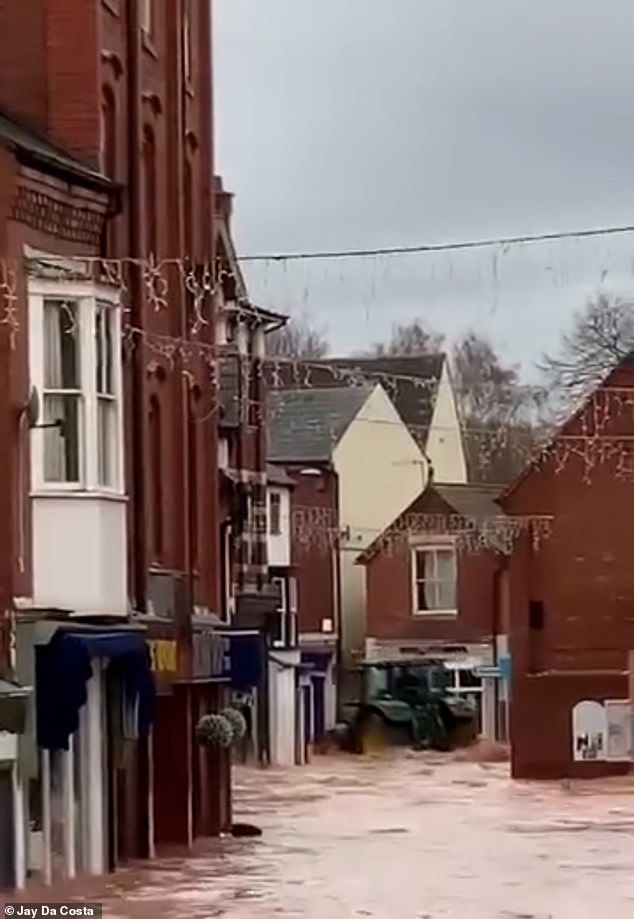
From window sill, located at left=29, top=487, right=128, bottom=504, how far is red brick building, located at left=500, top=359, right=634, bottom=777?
83.1ft

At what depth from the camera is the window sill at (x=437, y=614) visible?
6950 centimetres

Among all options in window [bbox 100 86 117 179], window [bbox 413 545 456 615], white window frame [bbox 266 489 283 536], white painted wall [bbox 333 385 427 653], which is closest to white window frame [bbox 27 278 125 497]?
window [bbox 100 86 117 179]

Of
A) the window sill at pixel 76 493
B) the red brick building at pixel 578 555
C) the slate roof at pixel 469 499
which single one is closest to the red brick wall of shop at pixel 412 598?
the slate roof at pixel 469 499

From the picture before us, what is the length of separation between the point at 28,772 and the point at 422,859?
6660 mm

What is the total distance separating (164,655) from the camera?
1155 inches

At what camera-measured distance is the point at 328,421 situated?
239 feet

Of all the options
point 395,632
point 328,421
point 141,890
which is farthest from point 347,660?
point 141,890

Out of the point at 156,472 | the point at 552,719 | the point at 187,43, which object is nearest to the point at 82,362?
the point at 156,472

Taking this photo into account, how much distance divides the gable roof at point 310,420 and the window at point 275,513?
512 cm

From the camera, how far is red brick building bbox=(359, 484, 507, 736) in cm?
6881

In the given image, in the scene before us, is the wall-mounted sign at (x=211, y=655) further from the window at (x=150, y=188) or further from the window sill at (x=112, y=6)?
the window sill at (x=112, y=6)

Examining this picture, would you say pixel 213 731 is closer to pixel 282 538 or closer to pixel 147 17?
pixel 147 17

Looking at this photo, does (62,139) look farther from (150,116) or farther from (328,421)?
(328,421)

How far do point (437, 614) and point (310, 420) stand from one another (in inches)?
301
